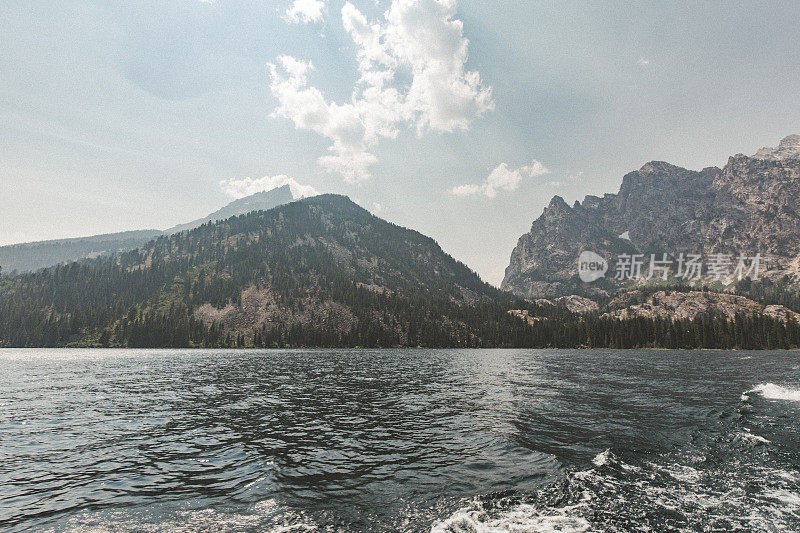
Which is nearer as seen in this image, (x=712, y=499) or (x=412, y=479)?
(x=712, y=499)

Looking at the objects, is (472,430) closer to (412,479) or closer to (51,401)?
(412,479)

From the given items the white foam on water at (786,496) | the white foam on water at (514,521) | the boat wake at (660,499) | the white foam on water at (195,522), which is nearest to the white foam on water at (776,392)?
the boat wake at (660,499)

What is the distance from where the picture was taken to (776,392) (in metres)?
47.8

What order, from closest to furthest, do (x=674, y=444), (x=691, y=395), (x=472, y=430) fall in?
(x=674, y=444) → (x=472, y=430) → (x=691, y=395)

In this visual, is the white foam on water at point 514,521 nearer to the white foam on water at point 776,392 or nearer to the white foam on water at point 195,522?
the white foam on water at point 195,522

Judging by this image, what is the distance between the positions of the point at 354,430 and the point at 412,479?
37.1 ft

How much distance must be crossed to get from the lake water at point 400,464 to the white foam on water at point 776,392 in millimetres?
2683

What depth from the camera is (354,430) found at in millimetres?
28812

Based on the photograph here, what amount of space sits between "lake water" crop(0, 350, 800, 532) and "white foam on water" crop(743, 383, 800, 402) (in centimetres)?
268

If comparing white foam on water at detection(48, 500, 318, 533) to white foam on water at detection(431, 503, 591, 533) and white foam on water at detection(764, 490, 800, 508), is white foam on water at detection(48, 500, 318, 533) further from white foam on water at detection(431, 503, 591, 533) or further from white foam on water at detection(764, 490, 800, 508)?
white foam on water at detection(764, 490, 800, 508)

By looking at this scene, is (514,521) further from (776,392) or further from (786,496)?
(776,392)

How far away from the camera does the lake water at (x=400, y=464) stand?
14.5m

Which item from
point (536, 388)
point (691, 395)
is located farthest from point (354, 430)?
point (691, 395)

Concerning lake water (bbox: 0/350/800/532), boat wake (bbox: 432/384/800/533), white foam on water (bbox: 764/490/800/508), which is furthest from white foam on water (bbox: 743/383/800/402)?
white foam on water (bbox: 764/490/800/508)
